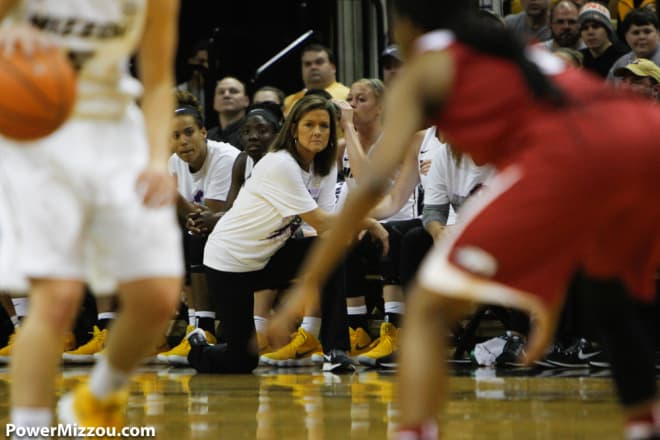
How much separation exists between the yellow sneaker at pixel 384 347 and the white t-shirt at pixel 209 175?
5.17 ft

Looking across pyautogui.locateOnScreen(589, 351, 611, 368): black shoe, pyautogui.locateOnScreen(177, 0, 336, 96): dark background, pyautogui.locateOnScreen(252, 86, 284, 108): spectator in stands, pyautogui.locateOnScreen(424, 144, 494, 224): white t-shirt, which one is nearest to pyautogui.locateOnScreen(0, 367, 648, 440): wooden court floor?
pyautogui.locateOnScreen(589, 351, 611, 368): black shoe

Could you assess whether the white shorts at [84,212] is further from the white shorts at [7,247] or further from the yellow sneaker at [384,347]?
the yellow sneaker at [384,347]

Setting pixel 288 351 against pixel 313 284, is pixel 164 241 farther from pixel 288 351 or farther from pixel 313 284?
pixel 288 351

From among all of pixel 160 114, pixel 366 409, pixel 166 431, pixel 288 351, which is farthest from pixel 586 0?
pixel 160 114

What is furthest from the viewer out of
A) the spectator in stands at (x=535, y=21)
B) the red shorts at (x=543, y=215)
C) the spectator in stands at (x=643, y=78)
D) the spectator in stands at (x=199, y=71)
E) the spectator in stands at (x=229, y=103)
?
the spectator in stands at (x=199, y=71)

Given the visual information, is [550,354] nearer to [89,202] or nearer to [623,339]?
[623,339]

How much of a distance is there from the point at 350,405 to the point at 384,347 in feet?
7.60

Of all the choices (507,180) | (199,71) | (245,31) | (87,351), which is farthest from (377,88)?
(245,31)

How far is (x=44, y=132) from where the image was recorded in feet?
11.2

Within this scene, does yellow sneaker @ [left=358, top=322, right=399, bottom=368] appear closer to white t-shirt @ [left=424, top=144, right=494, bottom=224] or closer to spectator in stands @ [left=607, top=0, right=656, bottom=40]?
white t-shirt @ [left=424, top=144, right=494, bottom=224]

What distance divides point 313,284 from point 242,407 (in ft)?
9.80

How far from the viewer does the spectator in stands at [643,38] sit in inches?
344

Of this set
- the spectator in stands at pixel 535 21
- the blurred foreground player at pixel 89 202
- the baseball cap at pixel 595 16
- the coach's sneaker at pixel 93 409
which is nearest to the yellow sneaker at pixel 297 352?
the baseball cap at pixel 595 16

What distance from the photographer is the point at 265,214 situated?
26.9ft
